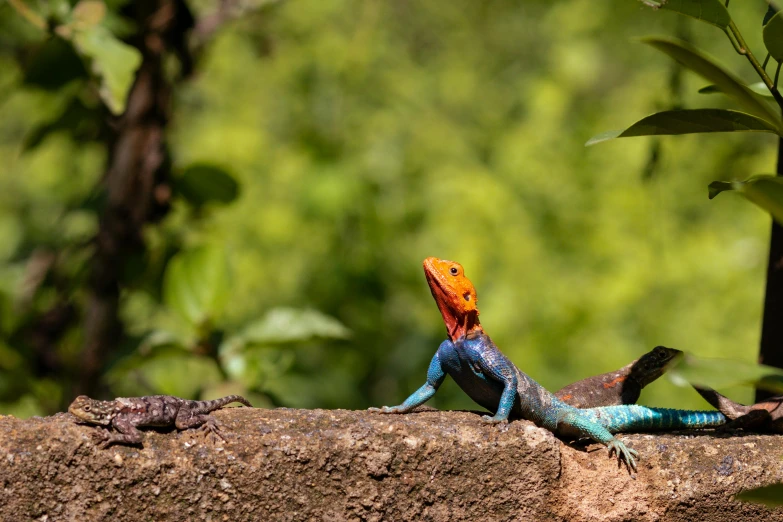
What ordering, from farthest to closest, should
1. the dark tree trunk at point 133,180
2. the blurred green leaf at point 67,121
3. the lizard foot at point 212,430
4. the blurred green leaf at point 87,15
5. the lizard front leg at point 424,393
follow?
the blurred green leaf at point 67,121 → the dark tree trunk at point 133,180 → the blurred green leaf at point 87,15 → the lizard front leg at point 424,393 → the lizard foot at point 212,430

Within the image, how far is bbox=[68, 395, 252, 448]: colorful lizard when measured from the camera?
162 cm

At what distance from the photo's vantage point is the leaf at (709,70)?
1.00 metres

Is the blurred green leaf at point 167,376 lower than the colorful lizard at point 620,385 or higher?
higher

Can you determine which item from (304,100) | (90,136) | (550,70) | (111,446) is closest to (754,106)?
(111,446)

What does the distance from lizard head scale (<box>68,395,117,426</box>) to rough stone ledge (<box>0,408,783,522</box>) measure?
1.0 inches

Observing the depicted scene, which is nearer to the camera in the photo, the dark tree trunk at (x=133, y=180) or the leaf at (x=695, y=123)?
the leaf at (x=695, y=123)

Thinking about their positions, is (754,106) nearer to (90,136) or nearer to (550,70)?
(90,136)

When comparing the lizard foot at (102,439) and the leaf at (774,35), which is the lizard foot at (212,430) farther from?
the leaf at (774,35)

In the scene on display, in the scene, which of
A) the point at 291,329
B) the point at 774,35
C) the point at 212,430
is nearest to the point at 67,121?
the point at 291,329

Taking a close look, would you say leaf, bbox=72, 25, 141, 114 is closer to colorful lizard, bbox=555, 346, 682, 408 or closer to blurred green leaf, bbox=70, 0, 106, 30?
blurred green leaf, bbox=70, 0, 106, 30

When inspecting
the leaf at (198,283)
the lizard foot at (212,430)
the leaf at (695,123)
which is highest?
A: the leaf at (198,283)

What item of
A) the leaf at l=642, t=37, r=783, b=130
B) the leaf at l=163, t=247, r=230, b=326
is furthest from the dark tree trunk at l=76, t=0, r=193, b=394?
the leaf at l=642, t=37, r=783, b=130

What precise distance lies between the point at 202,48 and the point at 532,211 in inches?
148

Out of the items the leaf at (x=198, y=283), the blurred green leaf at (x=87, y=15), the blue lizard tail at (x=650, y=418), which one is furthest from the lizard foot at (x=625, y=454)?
the blurred green leaf at (x=87, y=15)
